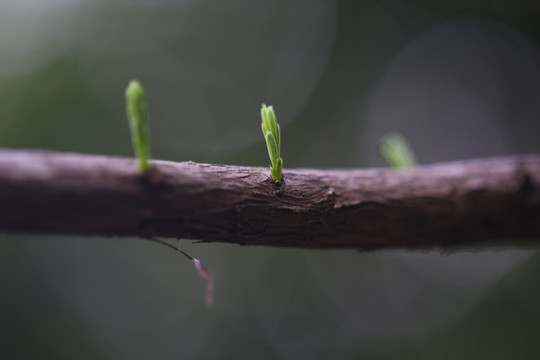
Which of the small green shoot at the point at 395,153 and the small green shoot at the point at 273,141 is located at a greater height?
the small green shoot at the point at 395,153

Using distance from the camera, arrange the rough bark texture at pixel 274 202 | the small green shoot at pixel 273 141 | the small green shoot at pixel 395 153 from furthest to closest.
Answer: the small green shoot at pixel 395 153 < the small green shoot at pixel 273 141 < the rough bark texture at pixel 274 202

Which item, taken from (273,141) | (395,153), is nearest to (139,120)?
(273,141)

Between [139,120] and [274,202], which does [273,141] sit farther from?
[139,120]

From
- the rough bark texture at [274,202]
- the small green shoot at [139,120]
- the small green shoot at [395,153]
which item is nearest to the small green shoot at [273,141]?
the rough bark texture at [274,202]

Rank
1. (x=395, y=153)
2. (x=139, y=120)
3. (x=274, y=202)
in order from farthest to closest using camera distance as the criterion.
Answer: (x=395, y=153)
(x=274, y=202)
(x=139, y=120)

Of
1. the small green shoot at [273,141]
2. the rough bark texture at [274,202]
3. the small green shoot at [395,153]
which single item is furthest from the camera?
the small green shoot at [395,153]

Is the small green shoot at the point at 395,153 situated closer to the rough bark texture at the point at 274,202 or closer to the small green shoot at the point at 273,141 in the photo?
the rough bark texture at the point at 274,202

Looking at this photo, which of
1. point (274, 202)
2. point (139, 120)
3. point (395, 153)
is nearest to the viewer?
point (139, 120)

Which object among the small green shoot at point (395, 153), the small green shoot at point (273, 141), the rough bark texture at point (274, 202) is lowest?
the rough bark texture at point (274, 202)
